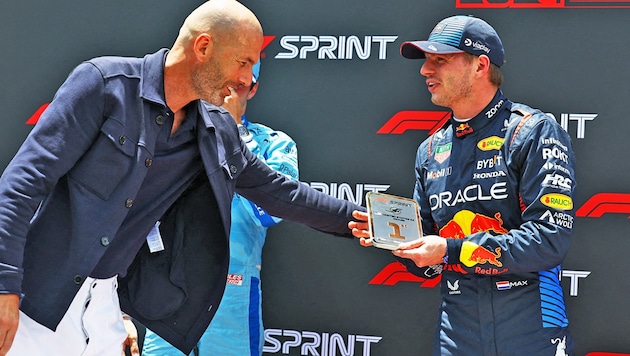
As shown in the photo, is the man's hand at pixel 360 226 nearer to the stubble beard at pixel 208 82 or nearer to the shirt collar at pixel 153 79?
the stubble beard at pixel 208 82

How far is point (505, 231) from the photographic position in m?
2.63

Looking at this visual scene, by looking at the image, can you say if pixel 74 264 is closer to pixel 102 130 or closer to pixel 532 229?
pixel 102 130

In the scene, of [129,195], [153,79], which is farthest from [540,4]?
[129,195]

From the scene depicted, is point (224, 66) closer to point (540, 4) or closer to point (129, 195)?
point (129, 195)

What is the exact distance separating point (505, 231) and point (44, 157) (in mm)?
1459

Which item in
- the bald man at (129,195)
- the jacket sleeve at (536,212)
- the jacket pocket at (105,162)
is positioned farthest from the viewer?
the jacket sleeve at (536,212)

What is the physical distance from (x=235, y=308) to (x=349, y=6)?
5.09ft

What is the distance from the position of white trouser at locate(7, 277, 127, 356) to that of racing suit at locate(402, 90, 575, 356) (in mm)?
1076

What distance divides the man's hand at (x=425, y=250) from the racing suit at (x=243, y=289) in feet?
2.53

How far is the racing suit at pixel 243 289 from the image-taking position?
10.3 feet

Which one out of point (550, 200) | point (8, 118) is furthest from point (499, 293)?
point (8, 118)

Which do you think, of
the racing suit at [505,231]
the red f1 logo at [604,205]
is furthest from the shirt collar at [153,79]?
the red f1 logo at [604,205]

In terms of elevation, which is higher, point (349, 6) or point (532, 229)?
point (349, 6)

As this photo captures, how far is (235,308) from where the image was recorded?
3.16 m
